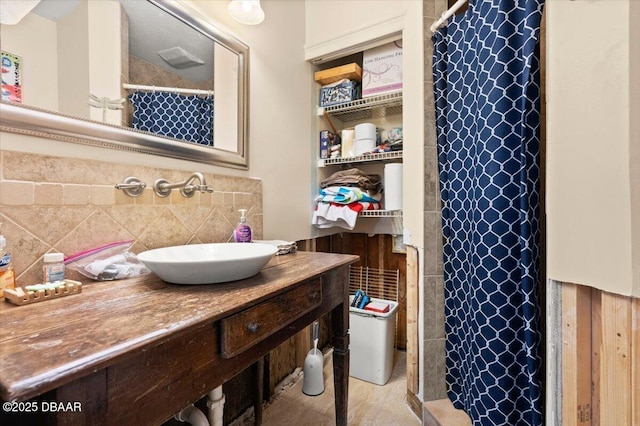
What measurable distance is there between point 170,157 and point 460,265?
4.28 ft

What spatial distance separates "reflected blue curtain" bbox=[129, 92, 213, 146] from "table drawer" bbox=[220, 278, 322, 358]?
79cm

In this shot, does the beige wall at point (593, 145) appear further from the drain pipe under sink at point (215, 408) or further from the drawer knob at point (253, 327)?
the drain pipe under sink at point (215, 408)

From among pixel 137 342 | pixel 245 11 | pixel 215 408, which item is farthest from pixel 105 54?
pixel 215 408

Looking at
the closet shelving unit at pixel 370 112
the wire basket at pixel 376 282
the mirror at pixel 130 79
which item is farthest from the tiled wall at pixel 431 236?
the mirror at pixel 130 79

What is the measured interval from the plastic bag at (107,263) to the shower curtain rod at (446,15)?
1.57 meters

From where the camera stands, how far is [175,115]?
46.3 inches

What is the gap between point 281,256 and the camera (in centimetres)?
124

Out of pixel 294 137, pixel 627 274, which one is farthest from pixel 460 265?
pixel 294 137

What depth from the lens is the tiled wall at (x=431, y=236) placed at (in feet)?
4.72

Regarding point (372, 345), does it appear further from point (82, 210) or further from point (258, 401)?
point (82, 210)

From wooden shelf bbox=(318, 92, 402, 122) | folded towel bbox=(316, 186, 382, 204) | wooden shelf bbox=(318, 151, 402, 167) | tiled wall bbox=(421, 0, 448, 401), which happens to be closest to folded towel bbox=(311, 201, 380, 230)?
folded towel bbox=(316, 186, 382, 204)

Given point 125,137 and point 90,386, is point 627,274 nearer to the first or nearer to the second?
point 90,386

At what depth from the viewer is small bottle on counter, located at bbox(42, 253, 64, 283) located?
75 centimetres

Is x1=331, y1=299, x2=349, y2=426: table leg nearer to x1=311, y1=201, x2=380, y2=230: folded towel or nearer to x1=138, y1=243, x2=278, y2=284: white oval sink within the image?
x1=138, y1=243, x2=278, y2=284: white oval sink
